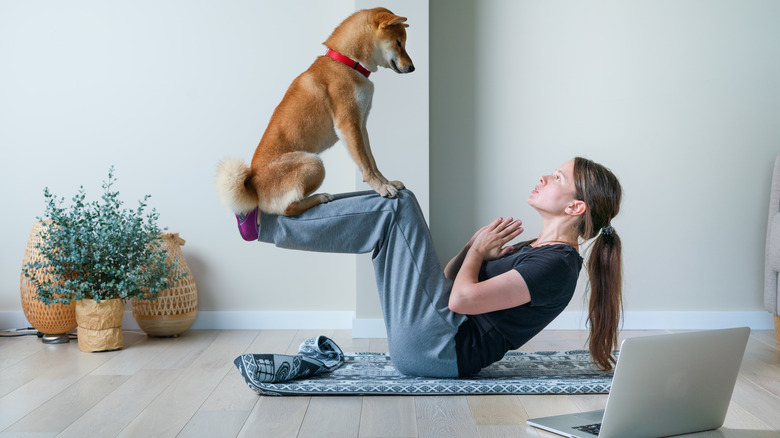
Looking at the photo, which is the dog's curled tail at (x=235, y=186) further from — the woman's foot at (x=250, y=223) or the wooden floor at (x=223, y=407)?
the wooden floor at (x=223, y=407)

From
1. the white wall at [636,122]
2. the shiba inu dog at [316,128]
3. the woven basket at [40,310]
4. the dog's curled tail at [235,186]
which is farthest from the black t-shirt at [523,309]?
the woven basket at [40,310]

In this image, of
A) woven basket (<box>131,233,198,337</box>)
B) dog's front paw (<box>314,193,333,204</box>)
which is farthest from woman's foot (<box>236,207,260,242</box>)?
woven basket (<box>131,233,198,337</box>)

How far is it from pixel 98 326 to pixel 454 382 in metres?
1.44

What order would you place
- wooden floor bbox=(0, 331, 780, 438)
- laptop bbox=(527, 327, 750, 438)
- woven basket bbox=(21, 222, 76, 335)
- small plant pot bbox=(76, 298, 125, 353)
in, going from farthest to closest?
woven basket bbox=(21, 222, 76, 335) → small plant pot bbox=(76, 298, 125, 353) → wooden floor bbox=(0, 331, 780, 438) → laptop bbox=(527, 327, 750, 438)

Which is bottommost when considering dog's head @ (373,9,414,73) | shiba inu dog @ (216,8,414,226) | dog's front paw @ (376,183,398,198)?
dog's front paw @ (376,183,398,198)

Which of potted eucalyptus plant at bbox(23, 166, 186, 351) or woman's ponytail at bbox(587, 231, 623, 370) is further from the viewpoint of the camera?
potted eucalyptus plant at bbox(23, 166, 186, 351)

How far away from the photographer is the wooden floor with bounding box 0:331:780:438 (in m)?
1.64

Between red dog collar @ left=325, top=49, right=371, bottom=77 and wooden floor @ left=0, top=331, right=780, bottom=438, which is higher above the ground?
red dog collar @ left=325, top=49, right=371, bottom=77

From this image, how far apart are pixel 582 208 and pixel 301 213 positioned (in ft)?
2.47

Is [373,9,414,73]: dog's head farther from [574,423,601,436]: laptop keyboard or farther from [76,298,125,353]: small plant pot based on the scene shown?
[76,298,125,353]: small plant pot

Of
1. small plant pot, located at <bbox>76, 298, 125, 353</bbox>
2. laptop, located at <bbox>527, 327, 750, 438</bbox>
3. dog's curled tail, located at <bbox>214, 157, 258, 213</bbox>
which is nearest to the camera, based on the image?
laptop, located at <bbox>527, 327, 750, 438</bbox>

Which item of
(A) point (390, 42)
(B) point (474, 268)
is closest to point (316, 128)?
(A) point (390, 42)

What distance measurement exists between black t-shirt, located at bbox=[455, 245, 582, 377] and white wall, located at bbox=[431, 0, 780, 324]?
3.95 ft

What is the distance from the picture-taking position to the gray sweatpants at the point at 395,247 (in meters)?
1.82
